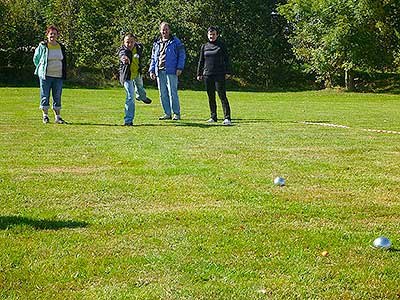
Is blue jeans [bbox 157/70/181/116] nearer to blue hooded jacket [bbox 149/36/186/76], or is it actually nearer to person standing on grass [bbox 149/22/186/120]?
person standing on grass [bbox 149/22/186/120]

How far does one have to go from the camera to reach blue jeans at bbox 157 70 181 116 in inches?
490

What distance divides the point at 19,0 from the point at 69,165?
122 feet

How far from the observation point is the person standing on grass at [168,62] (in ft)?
40.3

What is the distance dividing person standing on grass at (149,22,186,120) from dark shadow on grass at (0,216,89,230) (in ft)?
A: 26.6

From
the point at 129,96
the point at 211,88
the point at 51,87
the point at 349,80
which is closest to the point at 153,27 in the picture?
the point at 349,80

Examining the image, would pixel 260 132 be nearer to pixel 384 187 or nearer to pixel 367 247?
pixel 384 187

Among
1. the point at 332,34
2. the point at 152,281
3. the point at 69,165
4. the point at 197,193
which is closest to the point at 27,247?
the point at 152,281

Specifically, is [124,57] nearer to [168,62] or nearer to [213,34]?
[168,62]

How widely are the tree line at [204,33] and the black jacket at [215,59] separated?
78.4 feet

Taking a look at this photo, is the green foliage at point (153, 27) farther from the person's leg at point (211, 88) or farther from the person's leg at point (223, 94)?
the person's leg at point (223, 94)

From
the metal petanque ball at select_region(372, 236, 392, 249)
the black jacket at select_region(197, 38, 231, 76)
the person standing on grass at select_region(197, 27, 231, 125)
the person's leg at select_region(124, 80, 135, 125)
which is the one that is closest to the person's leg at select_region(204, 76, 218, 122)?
the person standing on grass at select_region(197, 27, 231, 125)

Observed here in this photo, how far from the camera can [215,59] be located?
38.8ft

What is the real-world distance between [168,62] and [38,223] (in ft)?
27.5

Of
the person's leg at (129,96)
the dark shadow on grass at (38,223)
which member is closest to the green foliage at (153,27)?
the person's leg at (129,96)
